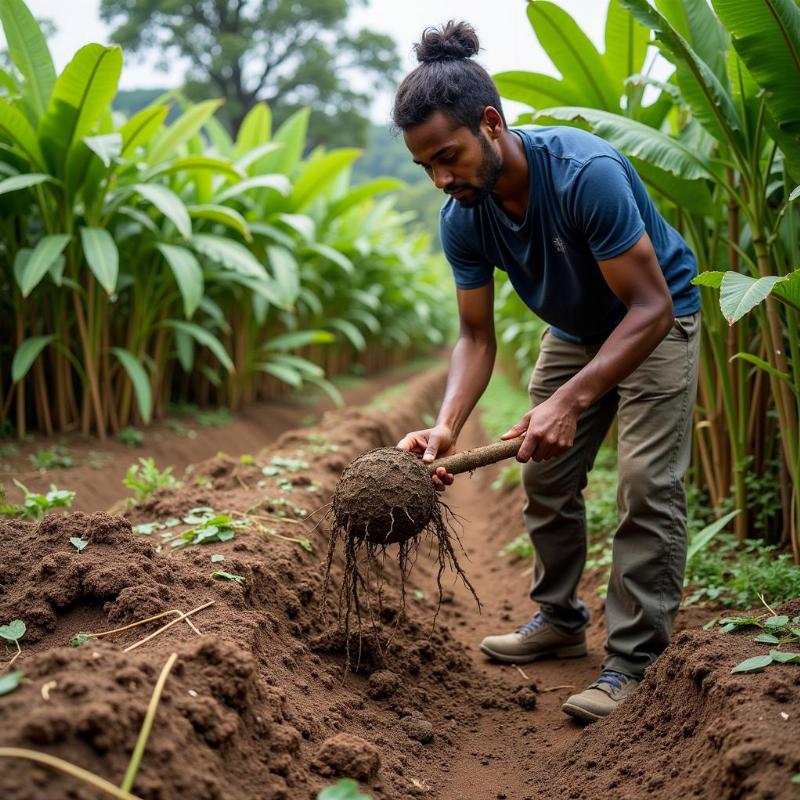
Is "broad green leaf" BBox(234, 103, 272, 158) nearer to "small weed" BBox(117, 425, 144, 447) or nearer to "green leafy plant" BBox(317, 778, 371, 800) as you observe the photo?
"small weed" BBox(117, 425, 144, 447)

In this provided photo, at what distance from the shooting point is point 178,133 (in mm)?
5168

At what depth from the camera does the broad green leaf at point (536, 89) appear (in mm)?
3658

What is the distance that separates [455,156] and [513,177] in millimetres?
234

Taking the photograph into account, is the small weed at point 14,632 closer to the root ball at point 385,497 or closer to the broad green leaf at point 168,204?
the root ball at point 385,497

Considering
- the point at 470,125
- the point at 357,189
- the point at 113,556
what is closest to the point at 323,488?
the point at 113,556

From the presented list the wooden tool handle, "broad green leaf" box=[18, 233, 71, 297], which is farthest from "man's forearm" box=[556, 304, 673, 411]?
"broad green leaf" box=[18, 233, 71, 297]

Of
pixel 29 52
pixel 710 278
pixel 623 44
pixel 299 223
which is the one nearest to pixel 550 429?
pixel 710 278

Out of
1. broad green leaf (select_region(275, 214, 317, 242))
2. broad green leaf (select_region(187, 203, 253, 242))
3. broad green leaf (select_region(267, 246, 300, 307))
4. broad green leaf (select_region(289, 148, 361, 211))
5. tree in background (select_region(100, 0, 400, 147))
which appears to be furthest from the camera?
tree in background (select_region(100, 0, 400, 147))

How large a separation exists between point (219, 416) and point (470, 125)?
14.5 ft

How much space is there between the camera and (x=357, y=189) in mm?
7191

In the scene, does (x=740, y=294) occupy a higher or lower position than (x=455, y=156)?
lower

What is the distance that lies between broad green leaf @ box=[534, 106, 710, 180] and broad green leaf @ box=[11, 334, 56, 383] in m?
3.04

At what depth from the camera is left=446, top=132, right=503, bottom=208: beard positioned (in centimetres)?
234

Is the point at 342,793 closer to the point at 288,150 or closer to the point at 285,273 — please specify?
the point at 285,273
